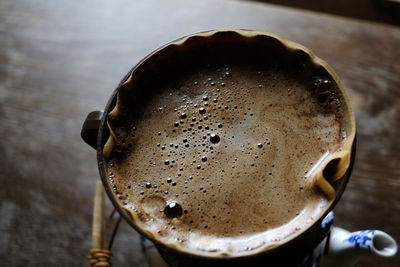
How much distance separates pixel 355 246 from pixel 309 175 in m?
0.17

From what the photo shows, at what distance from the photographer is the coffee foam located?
2.08 feet

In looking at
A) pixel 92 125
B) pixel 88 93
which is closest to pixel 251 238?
pixel 92 125

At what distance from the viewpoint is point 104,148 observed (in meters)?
0.65

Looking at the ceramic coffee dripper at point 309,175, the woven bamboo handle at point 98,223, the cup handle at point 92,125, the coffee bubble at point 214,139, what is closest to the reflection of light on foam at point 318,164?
the ceramic coffee dripper at point 309,175

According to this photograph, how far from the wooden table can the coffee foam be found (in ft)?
1.21

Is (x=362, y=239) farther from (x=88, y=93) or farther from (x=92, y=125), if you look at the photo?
(x=88, y=93)

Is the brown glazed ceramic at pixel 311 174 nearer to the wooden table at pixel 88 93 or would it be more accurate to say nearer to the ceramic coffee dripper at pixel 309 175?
the ceramic coffee dripper at pixel 309 175

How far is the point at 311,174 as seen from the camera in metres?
0.65

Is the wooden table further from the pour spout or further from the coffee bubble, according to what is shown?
the coffee bubble

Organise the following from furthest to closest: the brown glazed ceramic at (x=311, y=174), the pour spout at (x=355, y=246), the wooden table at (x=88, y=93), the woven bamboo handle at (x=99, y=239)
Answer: the wooden table at (x=88, y=93)
the woven bamboo handle at (x=99, y=239)
the pour spout at (x=355, y=246)
the brown glazed ceramic at (x=311, y=174)

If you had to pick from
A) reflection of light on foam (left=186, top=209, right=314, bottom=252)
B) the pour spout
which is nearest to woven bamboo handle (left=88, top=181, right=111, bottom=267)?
reflection of light on foam (left=186, top=209, right=314, bottom=252)

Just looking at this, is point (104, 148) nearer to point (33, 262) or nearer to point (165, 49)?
point (165, 49)

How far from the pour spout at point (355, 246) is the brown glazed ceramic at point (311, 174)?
6 centimetres

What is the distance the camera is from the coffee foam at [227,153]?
0.63 metres
